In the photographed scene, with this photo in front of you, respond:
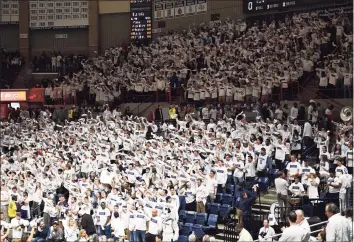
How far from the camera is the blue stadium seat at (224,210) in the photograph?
1292 centimetres

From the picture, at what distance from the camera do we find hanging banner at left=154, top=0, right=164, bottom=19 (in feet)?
85.5

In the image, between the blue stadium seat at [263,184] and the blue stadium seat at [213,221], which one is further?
the blue stadium seat at [263,184]

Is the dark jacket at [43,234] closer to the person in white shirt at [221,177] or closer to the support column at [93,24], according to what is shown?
the person in white shirt at [221,177]

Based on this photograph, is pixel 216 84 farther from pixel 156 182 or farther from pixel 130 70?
pixel 156 182

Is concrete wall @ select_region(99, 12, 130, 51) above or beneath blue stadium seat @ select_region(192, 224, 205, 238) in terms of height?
A: above

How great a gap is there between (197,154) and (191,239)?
13.0ft

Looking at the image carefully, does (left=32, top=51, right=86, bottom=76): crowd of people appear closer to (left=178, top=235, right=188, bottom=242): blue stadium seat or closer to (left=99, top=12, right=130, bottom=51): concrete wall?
(left=99, top=12, right=130, bottom=51): concrete wall

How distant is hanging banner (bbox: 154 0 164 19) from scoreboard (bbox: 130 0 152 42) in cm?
20

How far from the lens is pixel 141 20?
2636cm

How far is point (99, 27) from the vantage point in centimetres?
2781

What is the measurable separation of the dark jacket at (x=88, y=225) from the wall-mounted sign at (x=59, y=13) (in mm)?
15548

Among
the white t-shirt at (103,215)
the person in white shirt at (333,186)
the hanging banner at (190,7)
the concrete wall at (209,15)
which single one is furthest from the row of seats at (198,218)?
the hanging banner at (190,7)

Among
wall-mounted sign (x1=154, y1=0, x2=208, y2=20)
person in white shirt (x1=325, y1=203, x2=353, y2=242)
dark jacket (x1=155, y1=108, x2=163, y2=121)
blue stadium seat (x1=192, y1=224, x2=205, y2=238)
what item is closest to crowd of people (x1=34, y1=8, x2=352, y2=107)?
dark jacket (x1=155, y1=108, x2=163, y2=121)

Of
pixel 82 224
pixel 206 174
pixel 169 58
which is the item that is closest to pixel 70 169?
pixel 82 224
